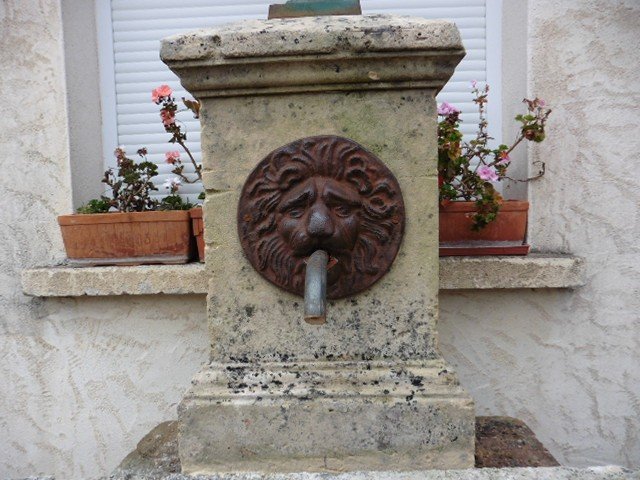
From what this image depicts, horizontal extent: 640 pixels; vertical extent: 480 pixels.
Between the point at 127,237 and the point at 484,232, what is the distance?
1352 mm

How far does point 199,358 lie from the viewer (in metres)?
2.28

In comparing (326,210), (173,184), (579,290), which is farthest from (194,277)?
(579,290)

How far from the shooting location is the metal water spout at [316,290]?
1.23 meters

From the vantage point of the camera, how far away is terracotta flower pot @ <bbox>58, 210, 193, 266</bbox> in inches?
84.7

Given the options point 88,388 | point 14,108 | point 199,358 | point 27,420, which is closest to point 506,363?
point 199,358

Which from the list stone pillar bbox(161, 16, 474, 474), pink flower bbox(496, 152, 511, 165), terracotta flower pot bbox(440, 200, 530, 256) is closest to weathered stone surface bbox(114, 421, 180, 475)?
stone pillar bbox(161, 16, 474, 474)

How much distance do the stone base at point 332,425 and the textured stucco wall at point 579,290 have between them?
83cm

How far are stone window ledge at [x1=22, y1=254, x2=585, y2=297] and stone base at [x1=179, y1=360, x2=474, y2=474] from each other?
2.29 feet

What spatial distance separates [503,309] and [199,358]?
1217 millimetres

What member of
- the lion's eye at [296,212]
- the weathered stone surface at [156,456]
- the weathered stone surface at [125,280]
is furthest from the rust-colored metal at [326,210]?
the weathered stone surface at [125,280]

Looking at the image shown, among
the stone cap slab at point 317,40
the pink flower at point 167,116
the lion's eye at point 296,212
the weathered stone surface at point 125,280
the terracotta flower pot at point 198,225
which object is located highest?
the stone cap slab at point 317,40

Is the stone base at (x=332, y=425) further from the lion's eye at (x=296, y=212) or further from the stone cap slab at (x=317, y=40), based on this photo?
the stone cap slab at (x=317, y=40)

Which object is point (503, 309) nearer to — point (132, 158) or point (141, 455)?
point (141, 455)

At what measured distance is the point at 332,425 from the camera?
1421mm
